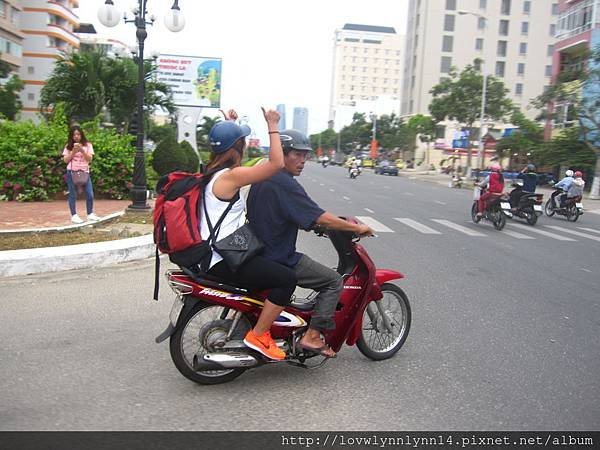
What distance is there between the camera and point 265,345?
12.5 ft

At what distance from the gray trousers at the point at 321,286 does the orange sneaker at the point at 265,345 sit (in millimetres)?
297

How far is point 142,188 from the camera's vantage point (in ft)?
38.0

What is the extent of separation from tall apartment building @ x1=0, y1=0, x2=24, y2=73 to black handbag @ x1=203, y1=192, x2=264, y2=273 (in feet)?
178

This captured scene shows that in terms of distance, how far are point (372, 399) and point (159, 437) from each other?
54.8 inches

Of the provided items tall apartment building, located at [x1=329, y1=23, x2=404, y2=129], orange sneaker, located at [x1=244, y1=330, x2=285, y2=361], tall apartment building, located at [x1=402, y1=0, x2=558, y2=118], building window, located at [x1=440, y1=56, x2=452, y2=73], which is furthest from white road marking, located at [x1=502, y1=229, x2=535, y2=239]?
tall apartment building, located at [x1=329, y1=23, x2=404, y2=129]

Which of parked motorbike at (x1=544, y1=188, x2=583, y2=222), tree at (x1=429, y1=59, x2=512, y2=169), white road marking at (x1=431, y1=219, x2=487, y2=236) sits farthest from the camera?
tree at (x1=429, y1=59, x2=512, y2=169)

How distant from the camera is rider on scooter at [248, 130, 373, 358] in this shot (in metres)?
3.68

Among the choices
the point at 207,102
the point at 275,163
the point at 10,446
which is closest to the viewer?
the point at 10,446

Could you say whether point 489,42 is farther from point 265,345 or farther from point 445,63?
point 265,345

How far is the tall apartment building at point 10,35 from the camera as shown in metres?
50.6

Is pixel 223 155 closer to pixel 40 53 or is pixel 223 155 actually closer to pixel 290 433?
pixel 290 433

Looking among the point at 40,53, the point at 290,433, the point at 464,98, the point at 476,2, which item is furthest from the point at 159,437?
Result: the point at 476,2

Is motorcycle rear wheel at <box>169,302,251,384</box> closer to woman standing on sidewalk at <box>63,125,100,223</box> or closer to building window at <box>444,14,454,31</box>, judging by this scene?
woman standing on sidewalk at <box>63,125,100,223</box>

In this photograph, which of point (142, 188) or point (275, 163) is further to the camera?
point (142, 188)
